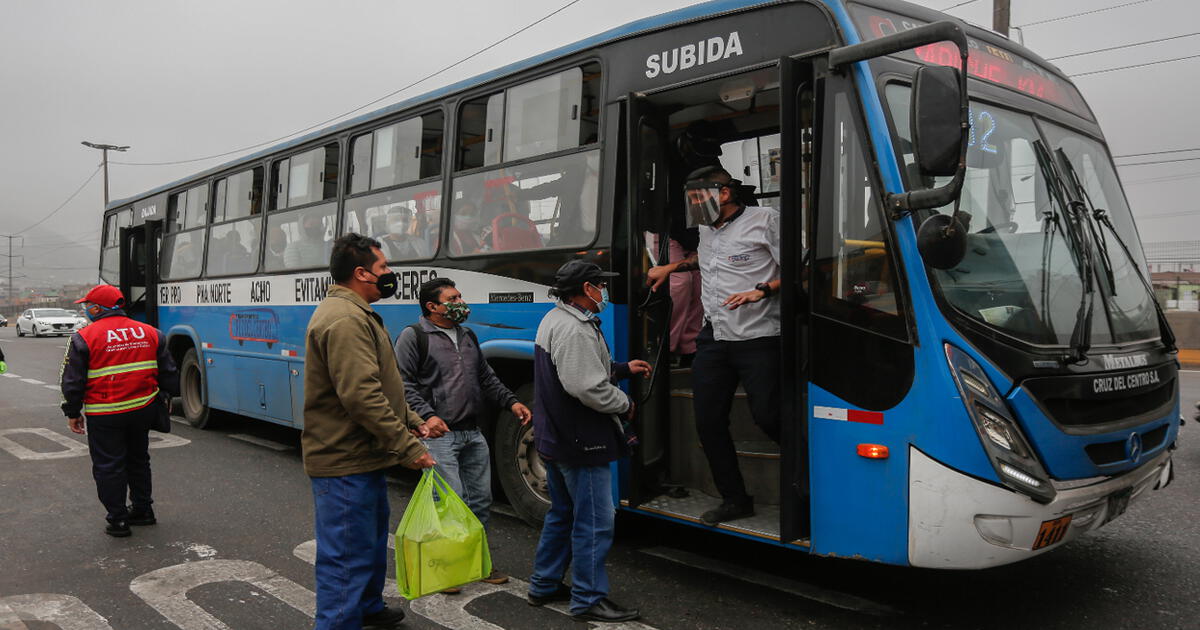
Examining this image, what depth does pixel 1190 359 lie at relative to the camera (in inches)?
730

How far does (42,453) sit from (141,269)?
145 inches

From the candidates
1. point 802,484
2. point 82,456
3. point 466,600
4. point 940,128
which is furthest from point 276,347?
point 940,128

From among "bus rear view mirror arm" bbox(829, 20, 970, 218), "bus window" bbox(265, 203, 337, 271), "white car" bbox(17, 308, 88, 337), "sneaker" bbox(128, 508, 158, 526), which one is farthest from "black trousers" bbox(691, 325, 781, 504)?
"white car" bbox(17, 308, 88, 337)

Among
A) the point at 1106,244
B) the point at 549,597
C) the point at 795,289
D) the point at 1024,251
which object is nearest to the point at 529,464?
the point at 549,597

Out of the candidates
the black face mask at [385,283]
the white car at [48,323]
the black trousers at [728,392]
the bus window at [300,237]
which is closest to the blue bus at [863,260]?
the black trousers at [728,392]

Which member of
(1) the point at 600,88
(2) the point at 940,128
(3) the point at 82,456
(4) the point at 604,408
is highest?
(1) the point at 600,88

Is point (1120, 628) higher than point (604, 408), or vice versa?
point (604, 408)

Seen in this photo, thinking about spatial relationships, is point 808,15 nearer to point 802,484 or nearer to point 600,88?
point 600,88

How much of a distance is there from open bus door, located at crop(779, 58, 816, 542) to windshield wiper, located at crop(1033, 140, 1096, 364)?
1.06m

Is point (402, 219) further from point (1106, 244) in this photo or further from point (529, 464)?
point (1106, 244)

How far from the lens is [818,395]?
Result: 412 centimetres

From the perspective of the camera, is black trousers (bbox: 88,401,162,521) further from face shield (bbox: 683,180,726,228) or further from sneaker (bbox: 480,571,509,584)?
face shield (bbox: 683,180,726,228)

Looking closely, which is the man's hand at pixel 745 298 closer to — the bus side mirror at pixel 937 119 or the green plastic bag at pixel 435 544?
the bus side mirror at pixel 937 119

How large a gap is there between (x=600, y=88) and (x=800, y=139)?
157cm
